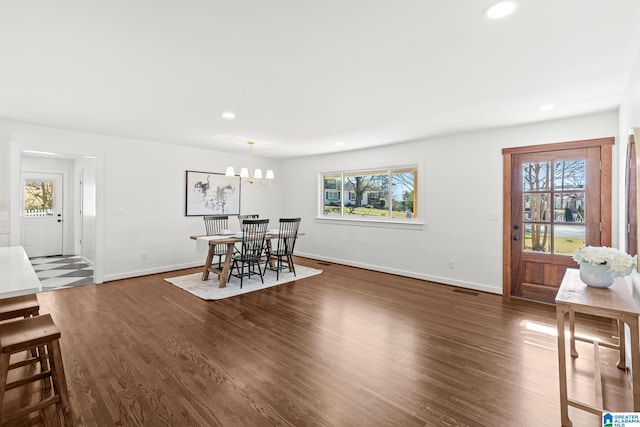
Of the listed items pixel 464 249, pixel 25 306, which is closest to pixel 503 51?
pixel 464 249

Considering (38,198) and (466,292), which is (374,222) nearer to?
(466,292)

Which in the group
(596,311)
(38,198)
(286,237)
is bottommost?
(596,311)

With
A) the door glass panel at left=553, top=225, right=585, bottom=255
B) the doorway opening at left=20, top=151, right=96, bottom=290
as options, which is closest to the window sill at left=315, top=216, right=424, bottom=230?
the door glass panel at left=553, top=225, right=585, bottom=255

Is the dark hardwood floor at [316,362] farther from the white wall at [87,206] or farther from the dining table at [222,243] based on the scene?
the white wall at [87,206]

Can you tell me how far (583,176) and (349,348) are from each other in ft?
11.2

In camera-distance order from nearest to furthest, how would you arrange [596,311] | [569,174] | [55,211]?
[596,311] < [569,174] < [55,211]

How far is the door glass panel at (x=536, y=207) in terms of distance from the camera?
12.7 feet

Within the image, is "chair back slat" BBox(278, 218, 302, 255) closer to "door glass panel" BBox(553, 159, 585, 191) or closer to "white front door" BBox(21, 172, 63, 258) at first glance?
"door glass panel" BBox(553, 159, 585, 191)

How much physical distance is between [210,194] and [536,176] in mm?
5466

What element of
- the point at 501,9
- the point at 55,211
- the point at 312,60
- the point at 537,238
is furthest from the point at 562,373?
the point at 55,211

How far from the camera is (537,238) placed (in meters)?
3.96

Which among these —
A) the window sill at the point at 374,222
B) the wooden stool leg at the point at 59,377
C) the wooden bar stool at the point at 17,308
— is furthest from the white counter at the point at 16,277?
the window sill at the point at 374,222

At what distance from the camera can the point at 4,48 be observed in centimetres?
212

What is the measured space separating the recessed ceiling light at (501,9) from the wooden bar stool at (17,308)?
339 cm
